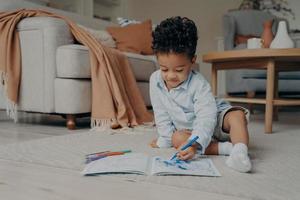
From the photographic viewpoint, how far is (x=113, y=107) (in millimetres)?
1922

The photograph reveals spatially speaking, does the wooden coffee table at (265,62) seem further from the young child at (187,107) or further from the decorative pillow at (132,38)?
the decorative pillow at (132,38)

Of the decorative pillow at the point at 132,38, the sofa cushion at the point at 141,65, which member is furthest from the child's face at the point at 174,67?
the decorative pillow at the point at 132,38

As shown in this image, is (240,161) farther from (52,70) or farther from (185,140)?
(52,70)

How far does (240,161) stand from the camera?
3.19ft

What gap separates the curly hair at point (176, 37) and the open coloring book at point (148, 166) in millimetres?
314

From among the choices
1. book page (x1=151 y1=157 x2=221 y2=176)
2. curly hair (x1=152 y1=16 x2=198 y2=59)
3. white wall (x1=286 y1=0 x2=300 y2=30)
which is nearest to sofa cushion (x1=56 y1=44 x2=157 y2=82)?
curly hair (x1=152 y1=16 x2=198 y2=59)

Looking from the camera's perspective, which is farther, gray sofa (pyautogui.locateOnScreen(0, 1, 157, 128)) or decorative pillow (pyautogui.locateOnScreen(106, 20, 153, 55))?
decorative pillow (pyautogui.locateOnScreen(106, 20, 153, 55))

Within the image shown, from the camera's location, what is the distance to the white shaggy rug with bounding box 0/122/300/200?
845mm

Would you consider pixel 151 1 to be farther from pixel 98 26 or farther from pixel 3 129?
pixel 3 129

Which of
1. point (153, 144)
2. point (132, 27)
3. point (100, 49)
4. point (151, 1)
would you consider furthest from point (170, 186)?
point (151, 1)

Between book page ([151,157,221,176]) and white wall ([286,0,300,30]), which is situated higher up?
white wall ([286,0,300,30])

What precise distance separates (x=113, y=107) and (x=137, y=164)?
0.94 metres

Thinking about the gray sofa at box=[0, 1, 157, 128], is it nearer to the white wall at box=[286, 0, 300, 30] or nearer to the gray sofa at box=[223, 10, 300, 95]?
the gray sofa at box=[223, 10, 300, 95]

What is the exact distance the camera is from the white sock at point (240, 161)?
968 mm
